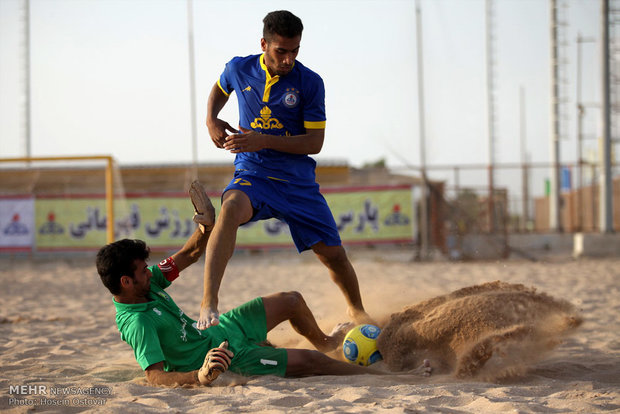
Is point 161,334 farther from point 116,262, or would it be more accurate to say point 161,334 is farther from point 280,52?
point 280,52

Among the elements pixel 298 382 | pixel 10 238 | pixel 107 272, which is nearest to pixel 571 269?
pixel 298 382

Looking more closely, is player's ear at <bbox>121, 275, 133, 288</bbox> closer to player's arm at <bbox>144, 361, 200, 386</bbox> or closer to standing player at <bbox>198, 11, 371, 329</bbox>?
player's arm at <bbox>144, 361, 200, 386</bbox>

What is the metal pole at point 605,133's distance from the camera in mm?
15281

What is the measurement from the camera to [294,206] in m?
3.86

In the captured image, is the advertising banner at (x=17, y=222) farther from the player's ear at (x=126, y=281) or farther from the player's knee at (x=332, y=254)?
the player's ear at (x=126, y=281)

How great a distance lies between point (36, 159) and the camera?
11680 mm

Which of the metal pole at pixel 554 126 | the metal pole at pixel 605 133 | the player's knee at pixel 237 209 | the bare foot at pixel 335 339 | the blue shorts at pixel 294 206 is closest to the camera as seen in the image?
the player's knee at pixel 237 209

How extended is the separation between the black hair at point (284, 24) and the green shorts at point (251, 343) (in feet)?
5.24

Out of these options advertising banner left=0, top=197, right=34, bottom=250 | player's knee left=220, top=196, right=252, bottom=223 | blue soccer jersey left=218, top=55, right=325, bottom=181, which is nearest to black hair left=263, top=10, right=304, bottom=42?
blue soccer jersey left=218, top=55, right=325, bottom=181

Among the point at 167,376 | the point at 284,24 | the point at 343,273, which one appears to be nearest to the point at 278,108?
the point at 284,24

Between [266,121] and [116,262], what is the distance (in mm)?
1319

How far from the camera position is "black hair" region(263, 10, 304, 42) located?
3.51 meters

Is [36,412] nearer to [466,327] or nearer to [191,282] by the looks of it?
[466,327]

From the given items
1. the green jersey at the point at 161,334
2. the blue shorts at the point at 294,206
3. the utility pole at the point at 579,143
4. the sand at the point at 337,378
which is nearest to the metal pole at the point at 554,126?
the utility pole at the point at 579,143
